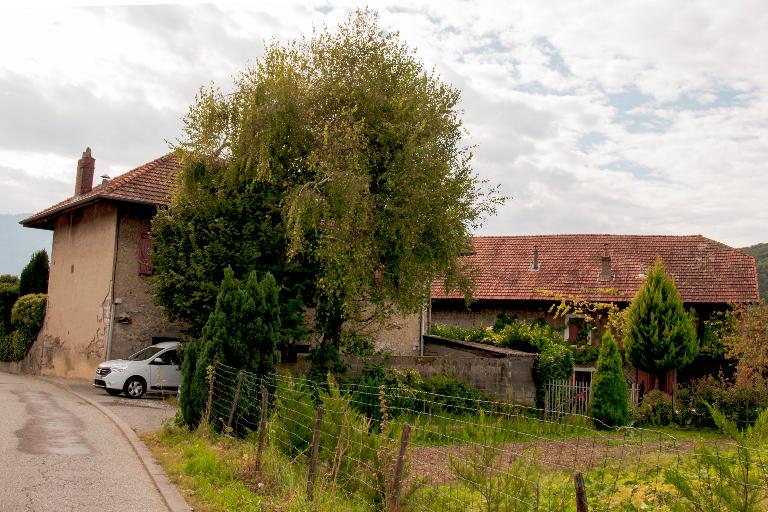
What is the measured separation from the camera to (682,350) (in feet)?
87.7

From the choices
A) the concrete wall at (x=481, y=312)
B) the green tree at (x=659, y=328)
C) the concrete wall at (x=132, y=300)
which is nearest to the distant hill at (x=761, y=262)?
the concrete wall at (x=481, y=312)

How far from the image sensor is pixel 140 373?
65.0 ft

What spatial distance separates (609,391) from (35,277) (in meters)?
26.0

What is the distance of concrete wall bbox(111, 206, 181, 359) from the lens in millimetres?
22766

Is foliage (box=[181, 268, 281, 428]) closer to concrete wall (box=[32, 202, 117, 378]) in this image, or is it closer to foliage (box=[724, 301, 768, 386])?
concrete wall (box=[32, 202, 117, 378])

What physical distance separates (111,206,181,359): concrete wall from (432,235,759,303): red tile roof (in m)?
12.9

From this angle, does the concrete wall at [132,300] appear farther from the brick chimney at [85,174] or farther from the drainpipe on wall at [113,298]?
the brick chimney at [85,174]

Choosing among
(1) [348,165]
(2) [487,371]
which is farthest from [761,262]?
(1) [348,165]

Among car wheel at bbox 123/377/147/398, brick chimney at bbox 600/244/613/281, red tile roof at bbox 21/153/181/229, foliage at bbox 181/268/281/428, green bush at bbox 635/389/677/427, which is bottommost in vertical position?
green bush at bbox 635/389/677/427

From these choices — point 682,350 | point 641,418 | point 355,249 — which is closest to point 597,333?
point 682,350

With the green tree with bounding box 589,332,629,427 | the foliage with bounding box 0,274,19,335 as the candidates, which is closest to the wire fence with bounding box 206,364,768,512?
the green tree with bounding box 589,332,629,427

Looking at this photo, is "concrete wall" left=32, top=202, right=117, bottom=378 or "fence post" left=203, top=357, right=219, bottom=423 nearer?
"fence post" left=203, top=357, right=219, bottom=423

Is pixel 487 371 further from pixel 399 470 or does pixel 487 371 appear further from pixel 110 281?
pixel 399 470

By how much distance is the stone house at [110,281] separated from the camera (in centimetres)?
2277
